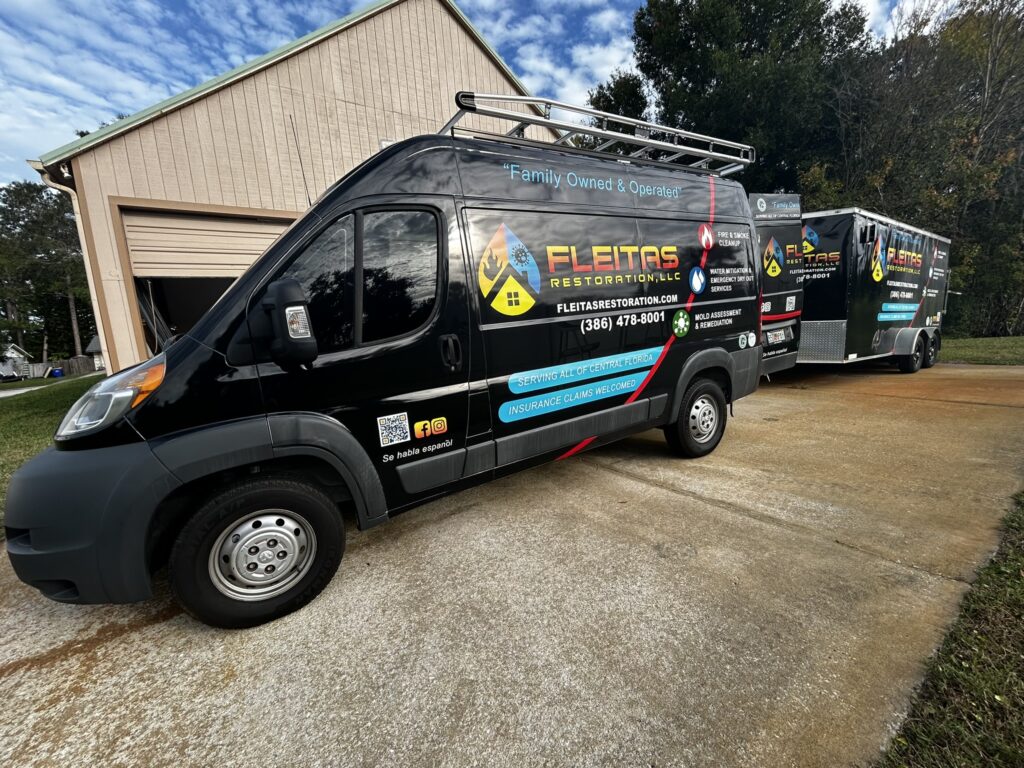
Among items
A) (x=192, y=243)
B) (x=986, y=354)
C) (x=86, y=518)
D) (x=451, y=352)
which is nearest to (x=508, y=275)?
(x=451, y=352)

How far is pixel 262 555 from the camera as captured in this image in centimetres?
227

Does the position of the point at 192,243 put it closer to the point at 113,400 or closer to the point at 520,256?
the point at 113,400

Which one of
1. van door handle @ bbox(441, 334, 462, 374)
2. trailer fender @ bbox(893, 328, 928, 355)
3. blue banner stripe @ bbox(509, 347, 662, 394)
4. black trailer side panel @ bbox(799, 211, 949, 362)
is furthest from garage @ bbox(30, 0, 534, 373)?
trailer fender @ bbox(893, 328, 928, 355)

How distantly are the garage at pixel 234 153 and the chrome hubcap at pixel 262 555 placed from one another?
4.85m

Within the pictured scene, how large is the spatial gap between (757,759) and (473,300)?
2462 millimetres

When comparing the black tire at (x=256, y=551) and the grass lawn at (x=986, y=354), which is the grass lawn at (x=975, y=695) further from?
the grass lawn at (x=986, y=354)

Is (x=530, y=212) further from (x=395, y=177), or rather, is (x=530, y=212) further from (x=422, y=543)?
(x=422, y=543)

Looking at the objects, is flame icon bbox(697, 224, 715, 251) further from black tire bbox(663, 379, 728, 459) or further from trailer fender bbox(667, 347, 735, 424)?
black tire bbox(663, 379, 728, 459)

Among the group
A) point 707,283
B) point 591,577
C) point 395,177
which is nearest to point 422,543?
point 591,577

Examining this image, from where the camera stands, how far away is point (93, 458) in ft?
6.47

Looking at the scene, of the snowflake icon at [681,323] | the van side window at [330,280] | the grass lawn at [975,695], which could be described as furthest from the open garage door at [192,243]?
the grass lawn at [975,695]

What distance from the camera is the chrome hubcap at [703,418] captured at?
4297mm

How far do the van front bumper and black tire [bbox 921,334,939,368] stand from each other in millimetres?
13304

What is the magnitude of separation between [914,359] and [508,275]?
10.7 meters
